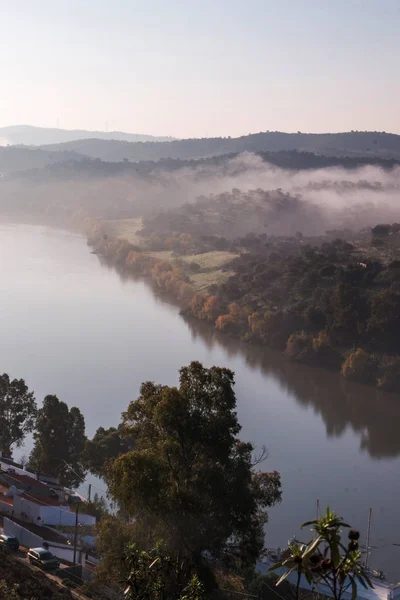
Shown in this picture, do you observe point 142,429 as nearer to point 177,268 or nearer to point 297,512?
point 297,512

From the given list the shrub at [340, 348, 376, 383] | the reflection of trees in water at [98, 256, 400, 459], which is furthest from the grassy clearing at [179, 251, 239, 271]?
the shrub at [340, 348, 376, 383]

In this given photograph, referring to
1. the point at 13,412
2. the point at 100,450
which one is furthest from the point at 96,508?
the point at 13,412

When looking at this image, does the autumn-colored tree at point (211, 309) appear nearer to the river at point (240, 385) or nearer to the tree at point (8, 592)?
the river at point (240, 385)

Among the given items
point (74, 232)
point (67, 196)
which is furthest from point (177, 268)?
point (67, 196)

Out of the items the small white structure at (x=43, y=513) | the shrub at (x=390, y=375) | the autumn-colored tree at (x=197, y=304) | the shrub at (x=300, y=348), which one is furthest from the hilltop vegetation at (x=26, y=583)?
the autumn-colored tree at (x=197, y=304)

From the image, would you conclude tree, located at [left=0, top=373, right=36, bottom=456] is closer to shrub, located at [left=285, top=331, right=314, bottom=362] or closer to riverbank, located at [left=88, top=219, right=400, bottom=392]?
riverbank, located at [left=88, top=219, right=400, bottom=392]

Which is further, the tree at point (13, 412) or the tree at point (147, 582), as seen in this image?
the tree at point (13, 412)

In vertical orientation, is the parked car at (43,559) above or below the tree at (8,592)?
below
